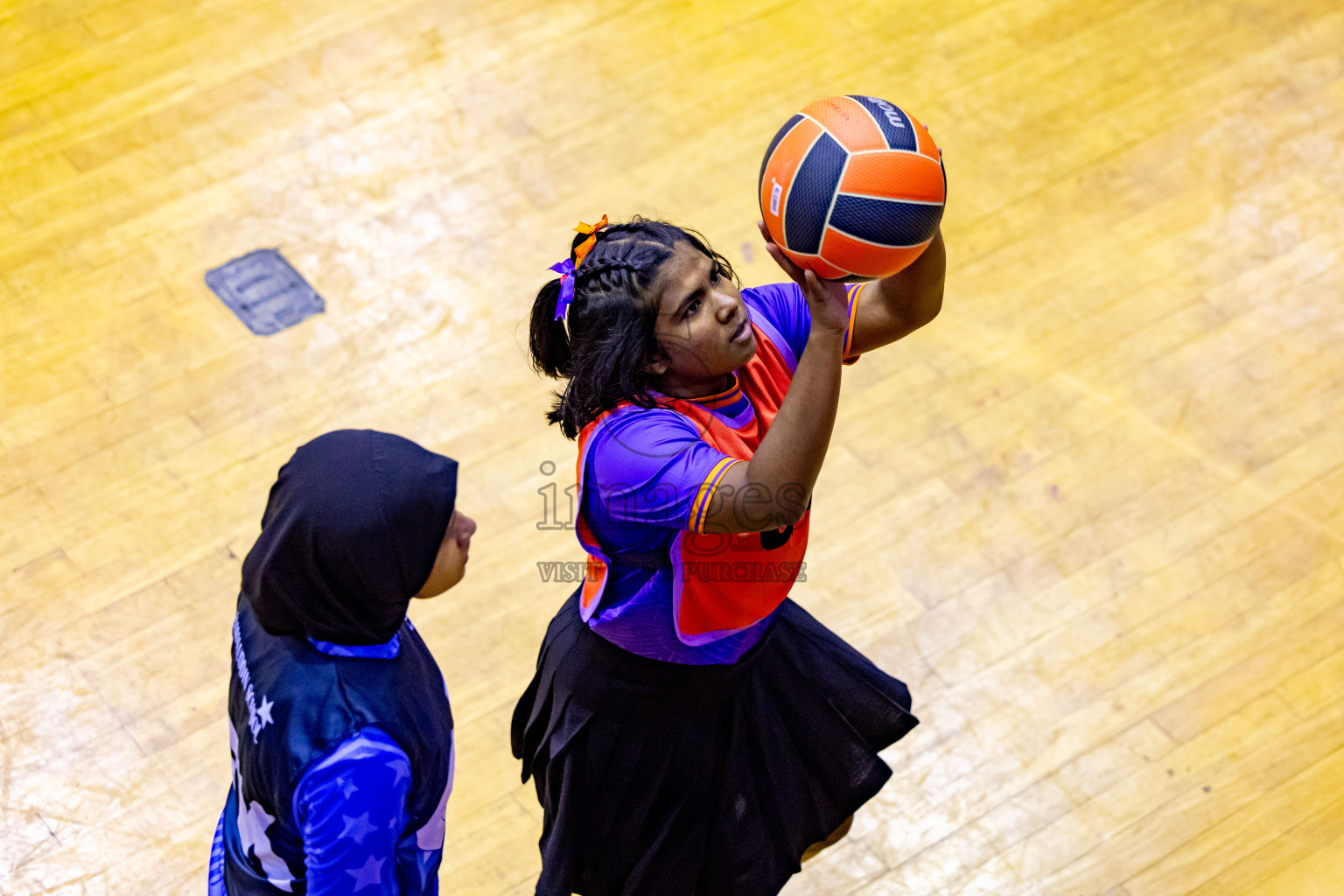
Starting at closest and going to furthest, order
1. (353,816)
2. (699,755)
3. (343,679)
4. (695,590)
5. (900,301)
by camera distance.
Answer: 1. (353,816)
2. (343,679)
3. (695,590)
4. (900,301)
5. (699,755)

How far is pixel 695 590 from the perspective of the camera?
1861 millimetres

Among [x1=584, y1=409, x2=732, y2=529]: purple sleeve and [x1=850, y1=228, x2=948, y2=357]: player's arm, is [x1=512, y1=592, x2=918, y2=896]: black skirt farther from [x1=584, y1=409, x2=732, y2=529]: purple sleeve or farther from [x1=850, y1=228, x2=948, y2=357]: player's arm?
[x1=850, y1=228, x2=948, y2=357]: player's arm

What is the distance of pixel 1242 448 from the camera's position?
3.27 metres

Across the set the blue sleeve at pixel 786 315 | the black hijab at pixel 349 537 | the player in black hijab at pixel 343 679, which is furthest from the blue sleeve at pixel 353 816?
the blue sleeve at pixel 786 315

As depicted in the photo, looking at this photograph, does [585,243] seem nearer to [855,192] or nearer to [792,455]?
[855,192]

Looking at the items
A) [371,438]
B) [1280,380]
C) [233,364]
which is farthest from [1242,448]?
[233,364]

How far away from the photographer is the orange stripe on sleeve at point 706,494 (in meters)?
1.65

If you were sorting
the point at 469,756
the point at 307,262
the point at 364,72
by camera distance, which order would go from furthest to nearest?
the point at 364,72
the point at 307,262
the point at 469,756

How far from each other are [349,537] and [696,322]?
21.0 inches

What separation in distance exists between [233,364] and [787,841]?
2.01 meters

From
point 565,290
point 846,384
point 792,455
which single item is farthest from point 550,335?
point 846,384

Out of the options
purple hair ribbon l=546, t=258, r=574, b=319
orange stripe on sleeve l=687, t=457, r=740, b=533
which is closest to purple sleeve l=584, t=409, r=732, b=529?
orange stripe on sleeve l=687, t=457, r=740, b=533

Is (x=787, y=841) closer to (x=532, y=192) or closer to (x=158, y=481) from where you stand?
(x=158, y=481)

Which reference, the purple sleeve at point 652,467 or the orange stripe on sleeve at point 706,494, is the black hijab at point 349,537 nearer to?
the purple sleeve at point 652,467
